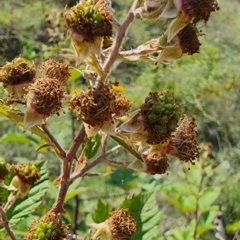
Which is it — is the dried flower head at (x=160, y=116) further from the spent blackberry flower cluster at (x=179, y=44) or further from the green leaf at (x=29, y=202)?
the green leaf at (x=29, y=202)

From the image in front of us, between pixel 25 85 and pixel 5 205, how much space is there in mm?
302

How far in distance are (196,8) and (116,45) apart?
0.15 metres

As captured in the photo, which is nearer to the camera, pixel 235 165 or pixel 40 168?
pixel 40 168

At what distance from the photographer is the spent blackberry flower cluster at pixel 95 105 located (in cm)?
95

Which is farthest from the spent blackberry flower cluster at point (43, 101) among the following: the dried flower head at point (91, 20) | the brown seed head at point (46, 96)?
the dried flower head at point (91, 20)

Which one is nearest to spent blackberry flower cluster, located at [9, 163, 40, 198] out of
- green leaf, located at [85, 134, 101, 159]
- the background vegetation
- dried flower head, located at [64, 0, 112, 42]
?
green leaf, located at [85, 134, 101, 159]

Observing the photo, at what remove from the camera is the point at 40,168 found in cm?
130

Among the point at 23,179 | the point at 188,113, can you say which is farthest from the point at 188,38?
the point at 188,113

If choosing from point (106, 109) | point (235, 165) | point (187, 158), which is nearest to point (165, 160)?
point (187, 158)

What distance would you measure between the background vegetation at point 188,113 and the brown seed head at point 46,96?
71 centimetres

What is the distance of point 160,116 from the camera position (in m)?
0.98

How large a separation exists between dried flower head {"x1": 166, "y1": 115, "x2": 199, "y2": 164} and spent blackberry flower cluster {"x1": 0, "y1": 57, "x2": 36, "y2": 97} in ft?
1.01

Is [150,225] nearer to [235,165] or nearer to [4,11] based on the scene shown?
[235,165]

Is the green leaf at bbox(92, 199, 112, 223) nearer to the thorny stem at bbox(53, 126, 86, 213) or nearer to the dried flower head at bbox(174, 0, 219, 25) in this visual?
the thorny stem at bbox(53, 126, 86, 213)
